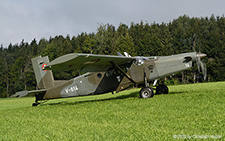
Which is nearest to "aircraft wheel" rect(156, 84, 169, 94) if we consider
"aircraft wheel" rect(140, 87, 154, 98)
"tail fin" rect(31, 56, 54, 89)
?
"aircraft wheel" rect(140, 87, 154, 98)

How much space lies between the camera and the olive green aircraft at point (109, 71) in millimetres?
13461

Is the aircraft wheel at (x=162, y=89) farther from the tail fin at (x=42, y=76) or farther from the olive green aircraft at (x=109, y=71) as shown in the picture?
the tail fin at (x=42, y=76)

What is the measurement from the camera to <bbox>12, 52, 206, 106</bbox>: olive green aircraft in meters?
13.5

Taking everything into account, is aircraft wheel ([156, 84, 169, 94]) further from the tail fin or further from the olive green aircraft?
the tail fin

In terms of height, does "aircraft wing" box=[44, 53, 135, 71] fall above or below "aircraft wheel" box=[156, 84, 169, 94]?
above

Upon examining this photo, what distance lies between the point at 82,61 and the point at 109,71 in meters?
2.98

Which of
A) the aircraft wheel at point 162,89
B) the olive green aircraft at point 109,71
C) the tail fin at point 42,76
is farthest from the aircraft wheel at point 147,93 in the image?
the tail fin at point 42,76

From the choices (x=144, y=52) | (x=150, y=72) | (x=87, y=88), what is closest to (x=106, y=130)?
(x=150, y=72)

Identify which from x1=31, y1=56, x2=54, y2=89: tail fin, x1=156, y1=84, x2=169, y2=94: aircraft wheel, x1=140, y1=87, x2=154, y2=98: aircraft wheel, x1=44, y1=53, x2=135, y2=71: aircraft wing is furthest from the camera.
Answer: x1=31, y1=56, x2=54, y2=89: tail fin

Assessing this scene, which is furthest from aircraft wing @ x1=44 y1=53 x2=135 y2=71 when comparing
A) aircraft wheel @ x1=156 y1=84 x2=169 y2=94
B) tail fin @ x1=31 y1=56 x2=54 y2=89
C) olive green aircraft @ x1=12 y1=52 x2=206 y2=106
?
tail fin @ x1=31 y1=56 x2=54 y2=89

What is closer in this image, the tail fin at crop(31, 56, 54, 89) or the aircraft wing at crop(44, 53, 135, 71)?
the aircraft wing at crop(44, 53, 135, 71)

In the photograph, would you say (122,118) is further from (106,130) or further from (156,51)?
(156,51)

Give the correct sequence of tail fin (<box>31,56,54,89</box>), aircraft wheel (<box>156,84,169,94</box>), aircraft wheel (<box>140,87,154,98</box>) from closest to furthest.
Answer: aircraft wheel (<box>140,87,154,98</box>), aircraft wheel (<box>156,84,169,94</box>), tail fin (<box>31,56,54,89</box>)

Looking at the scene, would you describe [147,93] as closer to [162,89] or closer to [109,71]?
[162,89]
